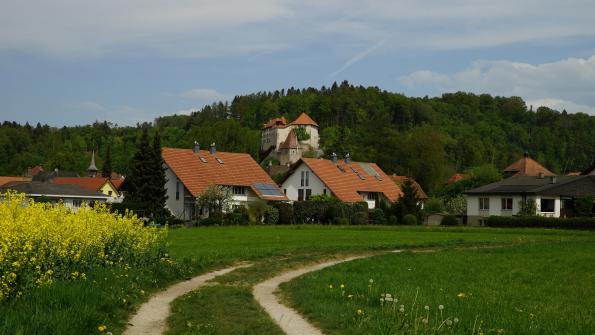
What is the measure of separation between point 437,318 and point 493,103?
170264 millimetres

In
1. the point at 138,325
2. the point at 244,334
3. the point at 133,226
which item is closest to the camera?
the point at 244,334

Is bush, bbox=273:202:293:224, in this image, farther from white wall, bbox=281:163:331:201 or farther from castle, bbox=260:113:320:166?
castle, bbox=260:113:320:166

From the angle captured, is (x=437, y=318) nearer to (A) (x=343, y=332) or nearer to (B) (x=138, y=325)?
(A) (x=343, y=332)

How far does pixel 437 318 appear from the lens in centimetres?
1084

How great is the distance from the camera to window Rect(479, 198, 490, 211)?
6997 cm

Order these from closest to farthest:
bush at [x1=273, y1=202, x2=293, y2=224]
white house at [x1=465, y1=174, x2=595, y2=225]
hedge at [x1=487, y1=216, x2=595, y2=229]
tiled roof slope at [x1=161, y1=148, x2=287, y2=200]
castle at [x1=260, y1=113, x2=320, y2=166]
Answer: hedge at [x1=487, y1=216, x2=595, y2=229] → bush at [x1=273, y1=202, x2=293, y2=224] → white house at [x1=465, y1=174, x2=595, y2=225] → tiled roof slope at [x1=161, y1=148, x2=287, y2=200] → castle at [x1=260, y1=113, x2=320, y2=166]

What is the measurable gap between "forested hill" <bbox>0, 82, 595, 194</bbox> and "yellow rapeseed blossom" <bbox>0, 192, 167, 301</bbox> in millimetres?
93585

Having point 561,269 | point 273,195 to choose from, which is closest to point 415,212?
point 273,195

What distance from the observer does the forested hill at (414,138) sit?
114750mm

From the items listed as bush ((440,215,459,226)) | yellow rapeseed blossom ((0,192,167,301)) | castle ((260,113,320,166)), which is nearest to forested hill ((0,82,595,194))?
castle ((260,113,320,166))

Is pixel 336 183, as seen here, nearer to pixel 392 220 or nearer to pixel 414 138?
pixel 392 220

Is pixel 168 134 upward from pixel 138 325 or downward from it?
upward

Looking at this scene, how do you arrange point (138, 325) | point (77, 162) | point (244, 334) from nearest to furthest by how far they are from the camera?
point (244, 334)
point (138, 325)
point (77, 162)

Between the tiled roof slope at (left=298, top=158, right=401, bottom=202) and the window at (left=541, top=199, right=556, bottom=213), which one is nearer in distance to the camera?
the window at (left=541, top=199, right=556, bottom=213)
